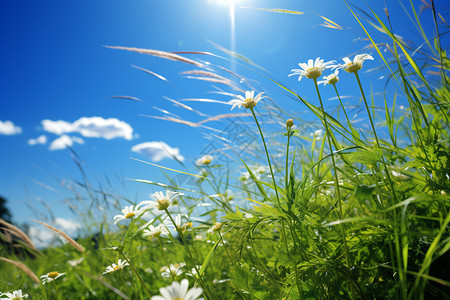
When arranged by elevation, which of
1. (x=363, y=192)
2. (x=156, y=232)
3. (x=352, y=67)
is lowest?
(x=363, y=192)

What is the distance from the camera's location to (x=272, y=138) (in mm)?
1994

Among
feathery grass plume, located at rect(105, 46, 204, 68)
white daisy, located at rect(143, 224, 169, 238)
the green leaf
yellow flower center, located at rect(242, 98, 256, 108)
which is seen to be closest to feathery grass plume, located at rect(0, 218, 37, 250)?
white daisy, located at rect(143, 224, 169, 238)

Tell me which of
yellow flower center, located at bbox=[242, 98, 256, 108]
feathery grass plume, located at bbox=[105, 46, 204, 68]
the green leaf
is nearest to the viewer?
the green leaf

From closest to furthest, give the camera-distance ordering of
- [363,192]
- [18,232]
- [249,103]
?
[363,192], [249,103], [18,232]

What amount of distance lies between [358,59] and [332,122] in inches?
8.0

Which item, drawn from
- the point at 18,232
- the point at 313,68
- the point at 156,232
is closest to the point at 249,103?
the point at 313,68

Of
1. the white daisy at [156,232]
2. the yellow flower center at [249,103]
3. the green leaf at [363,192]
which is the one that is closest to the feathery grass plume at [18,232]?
the white daisy at [156,232]

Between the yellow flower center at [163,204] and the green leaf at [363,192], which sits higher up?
the yellow flower center at [163,204]

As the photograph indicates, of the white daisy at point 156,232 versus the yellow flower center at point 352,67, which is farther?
the white daisy at point 156,232

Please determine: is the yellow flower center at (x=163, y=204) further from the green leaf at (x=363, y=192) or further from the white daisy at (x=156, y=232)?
the green leaf at (x=363, y=192)

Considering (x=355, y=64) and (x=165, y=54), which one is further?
(x=165, y=54)

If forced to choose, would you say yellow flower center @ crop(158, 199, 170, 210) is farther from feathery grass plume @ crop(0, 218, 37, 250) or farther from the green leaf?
feathery grass plume @ crop(0, 218, 37, 250)

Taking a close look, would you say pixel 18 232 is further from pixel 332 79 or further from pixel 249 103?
pixel 332 79

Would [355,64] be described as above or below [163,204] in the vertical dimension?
above
